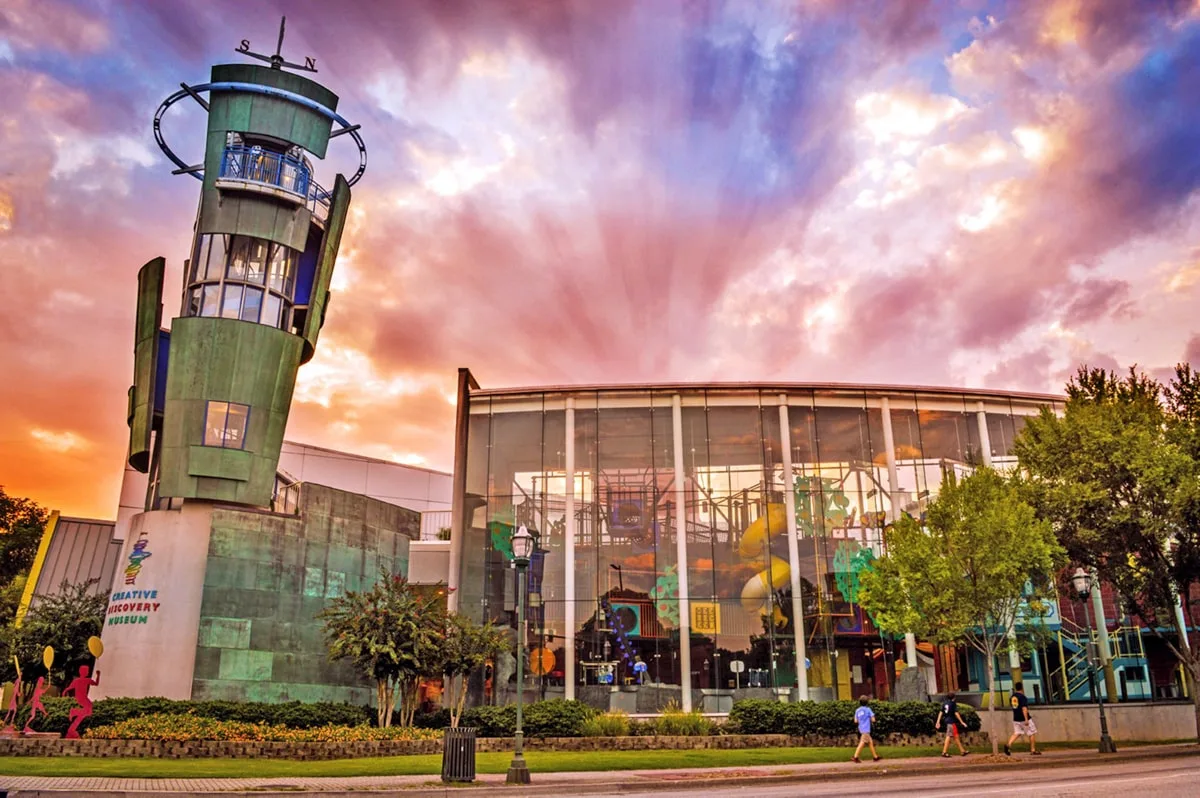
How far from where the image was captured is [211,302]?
3506 centimetres

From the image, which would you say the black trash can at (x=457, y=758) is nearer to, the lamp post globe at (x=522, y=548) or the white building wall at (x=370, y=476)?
the lamp post globe at (x=522, y=548)

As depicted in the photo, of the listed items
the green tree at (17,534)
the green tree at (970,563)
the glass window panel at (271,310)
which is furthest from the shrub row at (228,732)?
the green tree at (17,534)

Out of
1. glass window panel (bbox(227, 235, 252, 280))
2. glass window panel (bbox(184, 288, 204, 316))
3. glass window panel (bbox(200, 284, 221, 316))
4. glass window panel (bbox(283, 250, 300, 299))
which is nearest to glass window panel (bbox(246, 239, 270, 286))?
glass window panel (bbox(227, 235, 252, 280))

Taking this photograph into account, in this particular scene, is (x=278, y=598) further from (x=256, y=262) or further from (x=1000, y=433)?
(x=1000, y=433)

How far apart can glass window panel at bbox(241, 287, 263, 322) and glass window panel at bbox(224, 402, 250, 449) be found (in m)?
3.67

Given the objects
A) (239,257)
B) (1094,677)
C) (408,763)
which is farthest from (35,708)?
(1094,677)

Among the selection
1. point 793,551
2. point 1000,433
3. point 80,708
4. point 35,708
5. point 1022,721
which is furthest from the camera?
point 1000,433

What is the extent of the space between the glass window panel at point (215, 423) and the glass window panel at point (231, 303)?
12.3ft

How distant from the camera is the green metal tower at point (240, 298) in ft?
111

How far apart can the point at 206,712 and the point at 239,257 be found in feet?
58.4

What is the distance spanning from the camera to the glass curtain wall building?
123ft

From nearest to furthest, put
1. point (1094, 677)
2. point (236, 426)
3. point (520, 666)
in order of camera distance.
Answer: point (520, 666) → point (1094, 677) → point (236, 426)

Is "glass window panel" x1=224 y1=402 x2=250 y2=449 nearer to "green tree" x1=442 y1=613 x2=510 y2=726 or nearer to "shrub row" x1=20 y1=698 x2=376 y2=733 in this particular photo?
"shrub row" x1=20 y1=698 x2=376 y2=733

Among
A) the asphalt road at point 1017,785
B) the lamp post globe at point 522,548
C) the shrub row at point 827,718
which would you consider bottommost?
the asphalt road at point 1017,785
